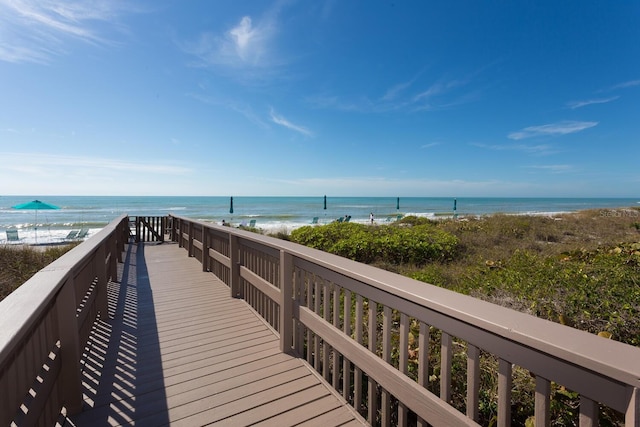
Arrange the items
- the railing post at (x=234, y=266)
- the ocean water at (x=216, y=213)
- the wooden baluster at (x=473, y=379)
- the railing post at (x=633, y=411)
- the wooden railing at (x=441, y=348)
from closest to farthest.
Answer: the railing post at (x=633, y=411), the wooden railing at (x=441, y=348), the wooden baluster at (x=473, y=379), the railing post at (x=234, y=266), the ocean water at (x=216, y=213)

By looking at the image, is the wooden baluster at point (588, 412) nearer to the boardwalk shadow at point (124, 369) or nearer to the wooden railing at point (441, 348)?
the wooden railing at point (441, 348)

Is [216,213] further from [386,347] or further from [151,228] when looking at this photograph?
[386,347]

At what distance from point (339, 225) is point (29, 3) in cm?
755

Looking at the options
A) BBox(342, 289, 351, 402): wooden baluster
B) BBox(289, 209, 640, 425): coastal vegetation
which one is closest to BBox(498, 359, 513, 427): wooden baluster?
BBox(289, 209, 640, 425): coastal vegetation

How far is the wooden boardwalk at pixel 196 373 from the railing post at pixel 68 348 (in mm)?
155

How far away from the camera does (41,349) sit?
158cm

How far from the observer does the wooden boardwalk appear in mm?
2018

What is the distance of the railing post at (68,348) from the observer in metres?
1.89

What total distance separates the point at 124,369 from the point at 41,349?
1154 mm

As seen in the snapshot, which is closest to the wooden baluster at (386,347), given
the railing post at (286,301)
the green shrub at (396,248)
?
the railing post at (286,301)

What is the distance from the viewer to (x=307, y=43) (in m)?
8.91

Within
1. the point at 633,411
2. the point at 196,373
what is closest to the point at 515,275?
the point at 633,411

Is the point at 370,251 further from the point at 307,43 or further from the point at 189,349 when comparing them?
the point at 307,43

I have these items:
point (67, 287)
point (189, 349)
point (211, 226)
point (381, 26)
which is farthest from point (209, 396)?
point (381, 26)
